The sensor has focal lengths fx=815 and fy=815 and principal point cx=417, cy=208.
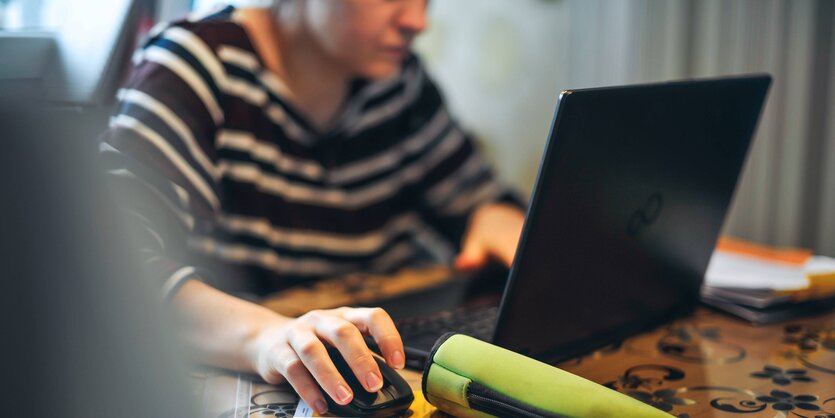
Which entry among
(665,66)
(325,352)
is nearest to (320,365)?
(325,352)

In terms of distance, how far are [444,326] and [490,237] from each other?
386 mm

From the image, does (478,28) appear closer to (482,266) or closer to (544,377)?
(482,266)

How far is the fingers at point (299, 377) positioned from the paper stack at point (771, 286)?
55cm

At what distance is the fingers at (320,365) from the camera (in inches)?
24.9

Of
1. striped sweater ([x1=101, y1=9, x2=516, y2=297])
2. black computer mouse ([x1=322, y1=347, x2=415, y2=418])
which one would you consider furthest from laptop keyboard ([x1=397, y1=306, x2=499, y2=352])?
striped sweater ([x1=101, y1=9, x2=516, y2=297])

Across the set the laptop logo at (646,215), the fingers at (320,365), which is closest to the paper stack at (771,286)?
the laptop logo at (646,215)

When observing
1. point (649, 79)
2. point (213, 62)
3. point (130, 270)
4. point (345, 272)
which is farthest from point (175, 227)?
point (649, 79)

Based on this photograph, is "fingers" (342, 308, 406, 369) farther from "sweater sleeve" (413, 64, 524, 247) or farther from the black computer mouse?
"sweater sleeve" (413, 64, 524, 247)

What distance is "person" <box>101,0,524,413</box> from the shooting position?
0.96 meters

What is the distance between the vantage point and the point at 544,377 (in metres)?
0.60

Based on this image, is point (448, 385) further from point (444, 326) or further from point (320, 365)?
point (444, 326)

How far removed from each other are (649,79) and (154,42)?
42.2 inches

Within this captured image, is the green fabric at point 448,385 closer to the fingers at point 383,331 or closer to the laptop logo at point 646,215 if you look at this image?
the fingers at point 383,331

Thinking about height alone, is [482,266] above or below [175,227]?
below
